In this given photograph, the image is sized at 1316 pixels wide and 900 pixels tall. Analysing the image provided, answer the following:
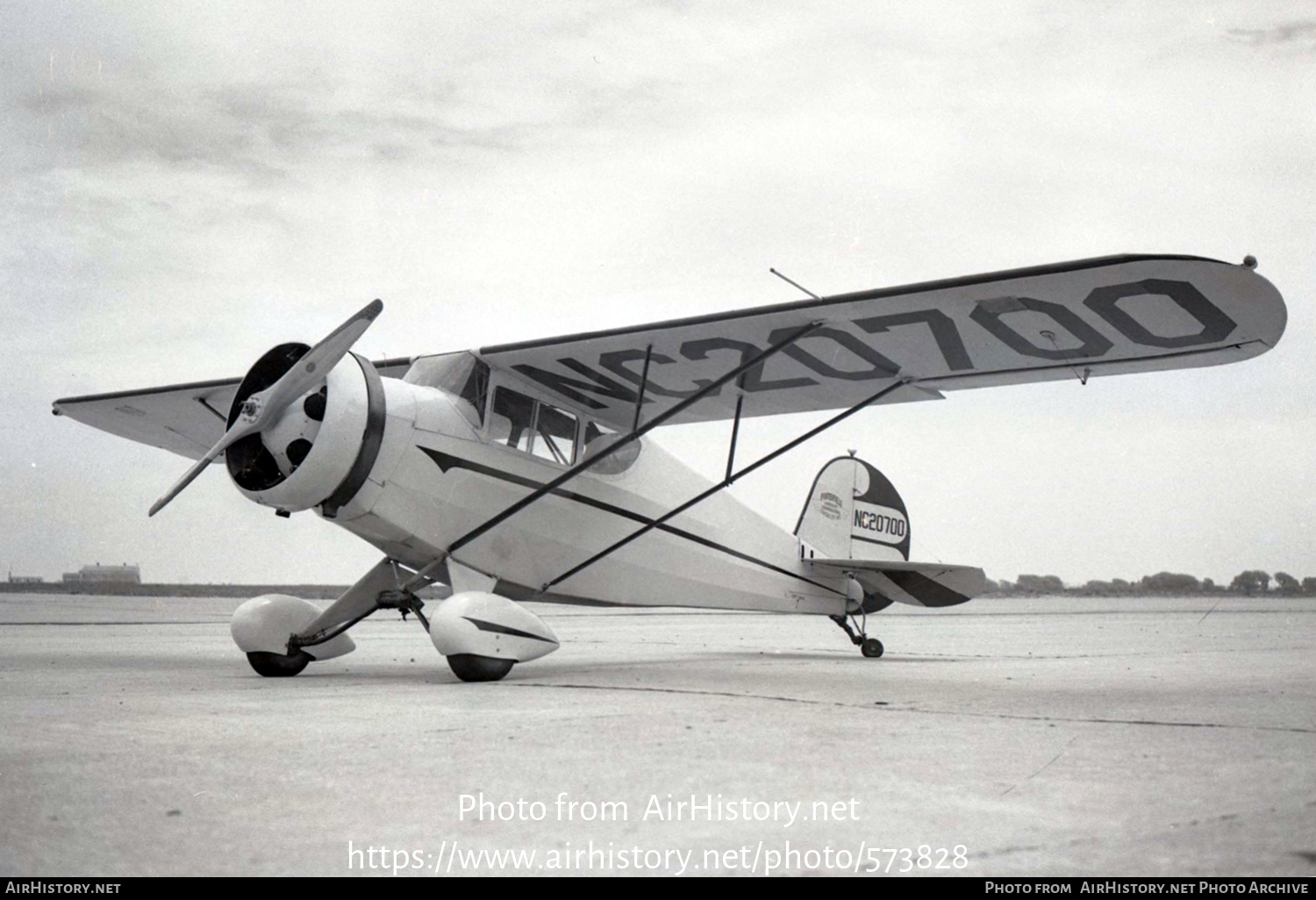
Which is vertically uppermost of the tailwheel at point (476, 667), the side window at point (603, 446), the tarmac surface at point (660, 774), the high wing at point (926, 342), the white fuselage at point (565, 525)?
the high wing at point (926, 342)

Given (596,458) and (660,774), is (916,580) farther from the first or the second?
(660,774)

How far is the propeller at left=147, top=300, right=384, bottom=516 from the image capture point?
7.14 metres

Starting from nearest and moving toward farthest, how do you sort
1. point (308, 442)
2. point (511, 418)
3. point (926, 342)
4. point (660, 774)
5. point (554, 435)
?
point (660, 774) < point (308, 442) < point (926, 342) < point (511, 418) < point (554, 435)

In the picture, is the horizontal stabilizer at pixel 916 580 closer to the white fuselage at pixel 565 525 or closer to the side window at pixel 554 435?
the white fuselage at pixel 565 525

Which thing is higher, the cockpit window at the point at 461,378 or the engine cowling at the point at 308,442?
the cockpit window at the point at 461,378

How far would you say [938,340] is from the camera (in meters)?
8.27

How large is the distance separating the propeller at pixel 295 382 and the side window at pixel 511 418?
5.56 feet

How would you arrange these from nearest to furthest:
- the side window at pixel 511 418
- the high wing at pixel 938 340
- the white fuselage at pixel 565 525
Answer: the high wing at pixel 938 340 → the white fuselage at pixel 565 525 → the side window at pixel 511 418

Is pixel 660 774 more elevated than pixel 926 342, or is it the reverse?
pixel 926 342

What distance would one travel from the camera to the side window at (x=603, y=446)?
9508mm

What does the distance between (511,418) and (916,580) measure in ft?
17.0

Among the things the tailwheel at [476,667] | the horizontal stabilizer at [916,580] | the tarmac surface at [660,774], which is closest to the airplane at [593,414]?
the tailwheel at [476,667]

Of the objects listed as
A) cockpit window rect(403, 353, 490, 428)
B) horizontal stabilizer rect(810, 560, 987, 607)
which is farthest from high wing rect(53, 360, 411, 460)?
horizontal stabilizer rect(810, 560, 987, 607)

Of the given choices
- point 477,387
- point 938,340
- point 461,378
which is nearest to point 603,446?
point 477,387
